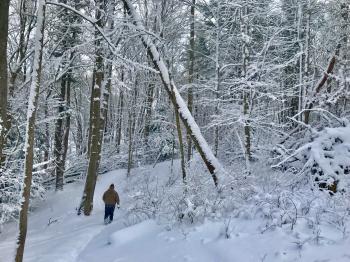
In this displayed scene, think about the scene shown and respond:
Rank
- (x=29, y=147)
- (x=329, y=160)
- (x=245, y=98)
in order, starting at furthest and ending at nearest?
(x=245, y=98) → (x=329, y=160) → (x=29, y=147)

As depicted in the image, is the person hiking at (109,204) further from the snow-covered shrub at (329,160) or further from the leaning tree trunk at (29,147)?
the snow-covered shrub at (329,160)

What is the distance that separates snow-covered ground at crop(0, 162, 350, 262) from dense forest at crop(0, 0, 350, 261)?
57cm

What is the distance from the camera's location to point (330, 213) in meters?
7.45

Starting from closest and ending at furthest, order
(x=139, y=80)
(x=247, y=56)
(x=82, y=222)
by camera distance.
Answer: (x=82, y=222), (x=247, y=56), (x=139, y=80)

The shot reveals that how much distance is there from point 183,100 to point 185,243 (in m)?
5.94

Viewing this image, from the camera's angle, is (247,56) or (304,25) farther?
(304,25)

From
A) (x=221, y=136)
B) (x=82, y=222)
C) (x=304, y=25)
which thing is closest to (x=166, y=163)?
(x=221, y=136)

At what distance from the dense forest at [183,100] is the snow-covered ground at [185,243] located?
1.87 ft

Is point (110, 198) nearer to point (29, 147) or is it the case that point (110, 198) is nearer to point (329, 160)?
point (29, 147)

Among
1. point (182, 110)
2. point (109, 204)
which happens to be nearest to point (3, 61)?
point (182, 110)

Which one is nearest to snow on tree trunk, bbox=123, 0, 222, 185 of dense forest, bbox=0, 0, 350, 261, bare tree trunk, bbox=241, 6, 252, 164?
dense forest, bbox=0, 0, 350, 261

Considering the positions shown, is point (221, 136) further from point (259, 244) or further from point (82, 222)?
point (259, 244)

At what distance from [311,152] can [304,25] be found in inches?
787

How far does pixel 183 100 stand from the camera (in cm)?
1324
